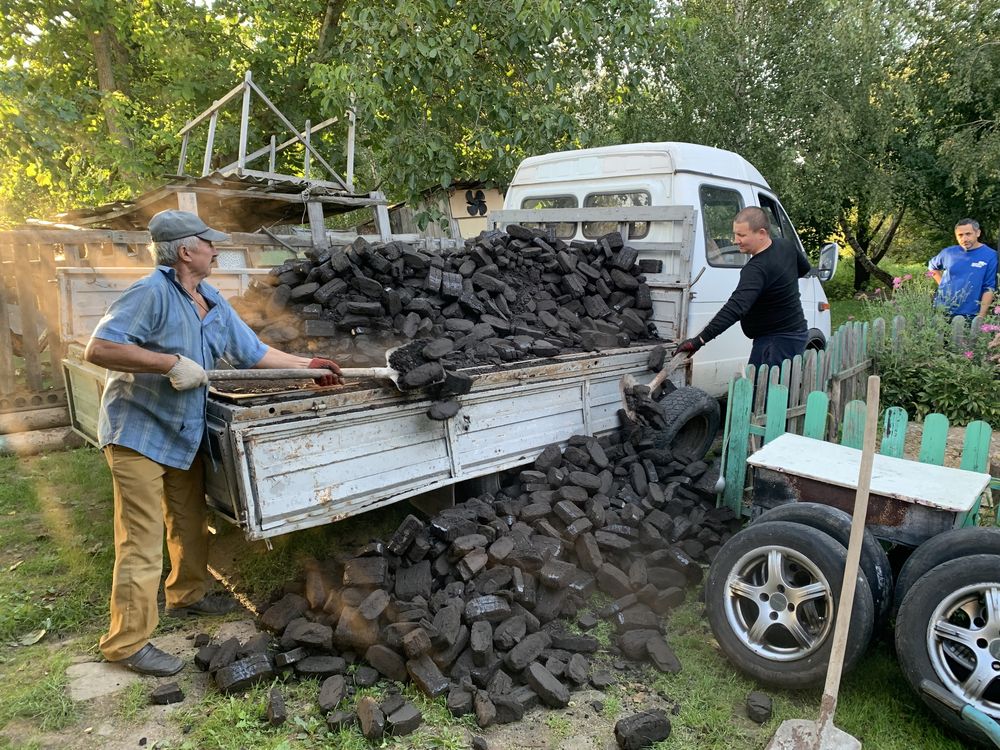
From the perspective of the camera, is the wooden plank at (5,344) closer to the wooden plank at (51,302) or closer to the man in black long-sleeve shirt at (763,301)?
the wooden plank at (51,302)

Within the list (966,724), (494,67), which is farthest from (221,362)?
(494,67)

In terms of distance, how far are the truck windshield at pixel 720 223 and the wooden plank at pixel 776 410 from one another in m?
1.84

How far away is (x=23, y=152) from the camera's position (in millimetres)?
10055

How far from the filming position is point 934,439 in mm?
3809

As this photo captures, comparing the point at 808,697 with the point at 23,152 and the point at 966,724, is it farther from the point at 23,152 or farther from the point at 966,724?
the point at 23,152

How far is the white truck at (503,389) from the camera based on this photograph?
3219mm

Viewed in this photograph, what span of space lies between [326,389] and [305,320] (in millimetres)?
1261

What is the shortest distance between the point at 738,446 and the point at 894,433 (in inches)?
40.2

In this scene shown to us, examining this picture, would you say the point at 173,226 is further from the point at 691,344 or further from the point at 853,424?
the point at 853,424

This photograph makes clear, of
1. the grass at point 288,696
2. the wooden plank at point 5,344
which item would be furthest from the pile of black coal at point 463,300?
the wooden plank at point 5,344

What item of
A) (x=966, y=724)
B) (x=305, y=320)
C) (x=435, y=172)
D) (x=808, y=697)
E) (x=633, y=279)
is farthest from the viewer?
(x=435, y=172)

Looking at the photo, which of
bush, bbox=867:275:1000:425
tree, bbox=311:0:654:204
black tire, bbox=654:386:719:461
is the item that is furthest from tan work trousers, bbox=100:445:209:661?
bush, bbox=867:275:1000:425

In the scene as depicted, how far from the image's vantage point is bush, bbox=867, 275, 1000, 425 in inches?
266

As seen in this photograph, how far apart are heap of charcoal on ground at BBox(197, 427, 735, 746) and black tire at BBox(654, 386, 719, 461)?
74 cm
